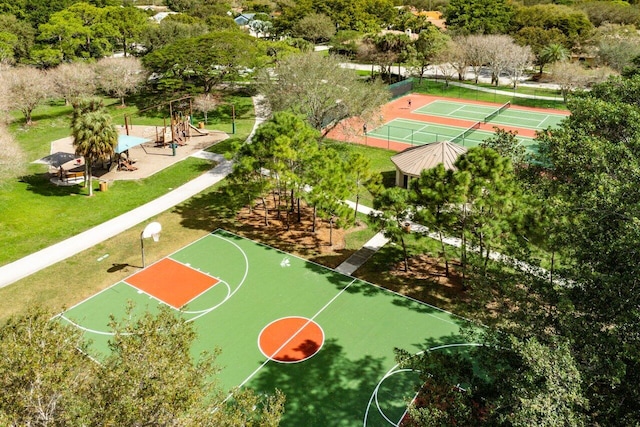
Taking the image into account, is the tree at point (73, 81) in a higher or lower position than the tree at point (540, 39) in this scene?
lower

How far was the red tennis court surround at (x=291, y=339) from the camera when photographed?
2142 cm

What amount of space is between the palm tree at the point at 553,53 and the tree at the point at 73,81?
6528 centimetres

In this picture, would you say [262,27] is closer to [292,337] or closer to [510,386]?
[292,337]

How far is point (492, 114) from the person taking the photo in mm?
57844

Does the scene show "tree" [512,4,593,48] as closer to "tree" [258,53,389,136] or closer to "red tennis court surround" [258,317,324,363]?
"tree" [258,53,389,136]

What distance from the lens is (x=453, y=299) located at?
2505 cm

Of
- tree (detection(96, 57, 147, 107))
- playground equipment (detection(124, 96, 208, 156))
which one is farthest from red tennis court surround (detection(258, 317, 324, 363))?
tree (detection(96, 57, 147, 107))

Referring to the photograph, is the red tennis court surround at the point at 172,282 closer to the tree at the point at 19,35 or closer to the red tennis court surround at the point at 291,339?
the red tennis court surround at the point at 291,339

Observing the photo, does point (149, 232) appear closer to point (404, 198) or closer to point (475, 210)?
point (404, 198)

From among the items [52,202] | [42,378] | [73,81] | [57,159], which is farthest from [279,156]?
[73,81]

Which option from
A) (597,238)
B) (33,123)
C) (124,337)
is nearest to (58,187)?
(33,123)

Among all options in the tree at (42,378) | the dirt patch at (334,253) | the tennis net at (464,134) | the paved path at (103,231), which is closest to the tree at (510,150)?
the dirt patch at (334,253)

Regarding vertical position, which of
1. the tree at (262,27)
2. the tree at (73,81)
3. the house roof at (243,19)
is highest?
the house roof at (243,19)

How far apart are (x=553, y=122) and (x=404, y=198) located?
39576 millimetres
